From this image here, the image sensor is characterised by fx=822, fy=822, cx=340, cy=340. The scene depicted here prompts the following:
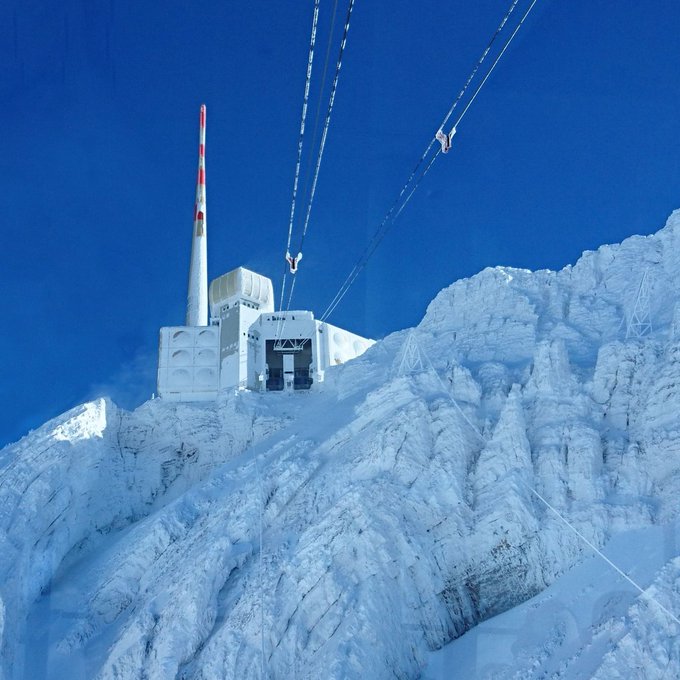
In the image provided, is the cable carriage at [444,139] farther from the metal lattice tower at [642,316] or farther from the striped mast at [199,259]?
the striped mast at [199,259]

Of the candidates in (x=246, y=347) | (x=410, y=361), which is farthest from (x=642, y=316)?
(x=246, y=347)

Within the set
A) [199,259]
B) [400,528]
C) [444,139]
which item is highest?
[199,259]

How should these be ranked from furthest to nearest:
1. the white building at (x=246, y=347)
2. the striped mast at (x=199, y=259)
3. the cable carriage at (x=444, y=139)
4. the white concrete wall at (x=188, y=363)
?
1. the striped mast at (x=199, y=259)
2. the white building at (x=246, y=347)
3. the white concrete wall at (x=188, y=363)
4. the cable carriage at (x=444, y=139)

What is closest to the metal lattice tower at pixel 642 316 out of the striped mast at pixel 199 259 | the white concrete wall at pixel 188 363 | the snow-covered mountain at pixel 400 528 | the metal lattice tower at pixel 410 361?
the snow-covered mountain at pixel 400 528

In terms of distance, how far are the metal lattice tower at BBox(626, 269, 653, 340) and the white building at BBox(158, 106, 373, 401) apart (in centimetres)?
2855

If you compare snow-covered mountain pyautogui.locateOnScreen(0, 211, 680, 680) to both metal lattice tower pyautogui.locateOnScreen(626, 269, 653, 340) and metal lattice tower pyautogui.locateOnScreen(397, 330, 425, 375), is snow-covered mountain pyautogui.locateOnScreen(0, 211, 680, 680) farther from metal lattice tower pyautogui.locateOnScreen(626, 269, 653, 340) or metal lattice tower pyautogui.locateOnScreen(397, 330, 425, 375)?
metal lattice tower pyautogui.locateOnScreen(626, 269, 653, 340)

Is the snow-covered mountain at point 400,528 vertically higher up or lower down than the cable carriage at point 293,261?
lower down

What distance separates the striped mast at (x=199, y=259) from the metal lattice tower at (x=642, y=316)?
44.1m

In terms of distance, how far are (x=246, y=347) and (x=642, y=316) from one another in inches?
1320

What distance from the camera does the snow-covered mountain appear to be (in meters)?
36.3

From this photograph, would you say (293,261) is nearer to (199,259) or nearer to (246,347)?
(246,347)

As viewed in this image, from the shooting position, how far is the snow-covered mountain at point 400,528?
36.3m

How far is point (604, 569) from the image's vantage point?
36.8m

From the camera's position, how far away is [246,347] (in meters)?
71.6
